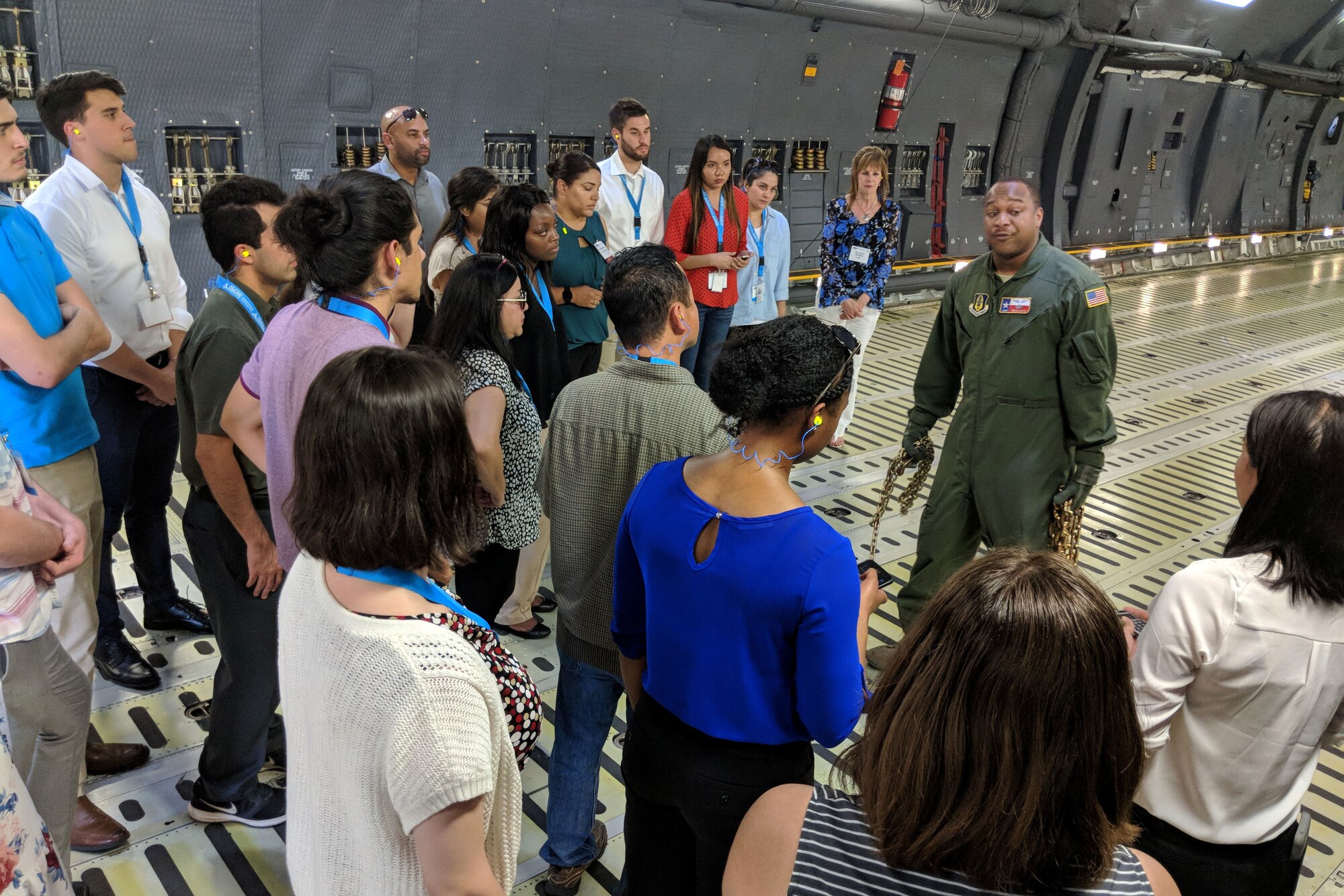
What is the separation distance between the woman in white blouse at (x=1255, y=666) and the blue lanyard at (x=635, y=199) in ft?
14.3

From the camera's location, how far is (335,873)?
1.45 m

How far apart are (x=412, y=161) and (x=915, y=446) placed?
3170 mm

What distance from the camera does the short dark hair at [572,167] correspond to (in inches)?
182

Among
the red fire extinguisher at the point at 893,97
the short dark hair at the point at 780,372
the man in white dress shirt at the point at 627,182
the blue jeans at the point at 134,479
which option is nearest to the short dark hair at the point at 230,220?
the blue jeans at the point at 134,479

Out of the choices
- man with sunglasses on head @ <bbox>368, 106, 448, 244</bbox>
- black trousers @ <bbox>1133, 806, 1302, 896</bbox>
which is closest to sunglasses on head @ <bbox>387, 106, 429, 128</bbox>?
man with sunglasses on head @ <bbox>368, 106, 448, 244</bbox>

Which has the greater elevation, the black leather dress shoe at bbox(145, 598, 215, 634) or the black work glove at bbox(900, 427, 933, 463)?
the black work glove at bbox(900, 427, 933, 463)

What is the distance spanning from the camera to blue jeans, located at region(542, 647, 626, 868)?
253cm

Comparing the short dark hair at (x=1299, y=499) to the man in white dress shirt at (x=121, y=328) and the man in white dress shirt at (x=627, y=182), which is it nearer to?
the man in white dress shirt at (x=121, y=328)

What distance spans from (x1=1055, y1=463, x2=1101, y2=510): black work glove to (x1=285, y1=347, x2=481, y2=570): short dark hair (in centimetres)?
286

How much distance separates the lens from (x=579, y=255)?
4746 millimetres

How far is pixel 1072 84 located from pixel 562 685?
12.3 metres

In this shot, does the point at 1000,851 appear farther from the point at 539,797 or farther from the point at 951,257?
the point at 951,257

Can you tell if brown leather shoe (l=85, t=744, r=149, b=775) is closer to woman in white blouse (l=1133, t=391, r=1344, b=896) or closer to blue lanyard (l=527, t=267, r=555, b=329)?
blue lanyard (l=527, t=267, r=555, b=329)

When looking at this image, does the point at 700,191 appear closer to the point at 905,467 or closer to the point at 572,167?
the point at 572,167
